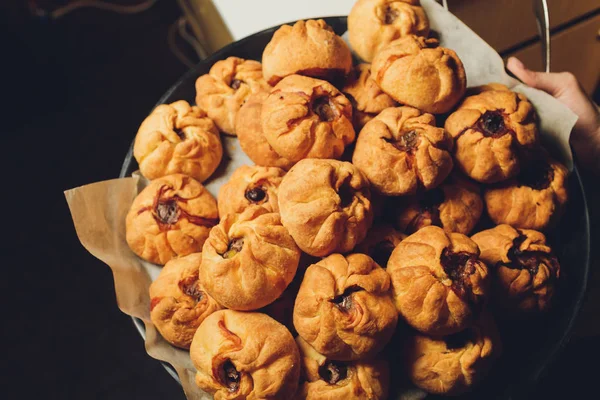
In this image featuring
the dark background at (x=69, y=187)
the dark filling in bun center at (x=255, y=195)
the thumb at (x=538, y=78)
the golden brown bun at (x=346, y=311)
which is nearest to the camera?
the golden brown bun at (x=346, y=311)

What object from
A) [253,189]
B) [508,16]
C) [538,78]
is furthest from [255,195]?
[508,16]

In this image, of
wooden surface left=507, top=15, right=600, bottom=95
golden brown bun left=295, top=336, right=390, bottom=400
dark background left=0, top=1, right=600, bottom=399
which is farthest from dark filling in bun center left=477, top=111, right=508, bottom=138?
wooden surface left=507, top=15, right=600, bottom=95

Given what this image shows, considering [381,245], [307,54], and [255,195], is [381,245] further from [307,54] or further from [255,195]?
[307,54]

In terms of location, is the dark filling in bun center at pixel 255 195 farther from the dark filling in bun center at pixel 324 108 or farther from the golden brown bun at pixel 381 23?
the golden brown bun at pixel 381 23

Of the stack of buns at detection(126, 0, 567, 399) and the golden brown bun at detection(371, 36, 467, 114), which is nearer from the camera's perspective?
the stack of buns at detection(126, 0, 567, 399)

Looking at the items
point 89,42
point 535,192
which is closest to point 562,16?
point 535,192

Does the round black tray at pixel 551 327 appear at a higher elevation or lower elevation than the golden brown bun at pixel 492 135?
lower

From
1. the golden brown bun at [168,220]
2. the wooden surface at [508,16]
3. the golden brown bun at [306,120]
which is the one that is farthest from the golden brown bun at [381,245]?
the wooden surface at [508,16]

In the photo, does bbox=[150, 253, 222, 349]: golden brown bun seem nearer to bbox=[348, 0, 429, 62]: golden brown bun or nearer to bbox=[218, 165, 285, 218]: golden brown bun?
bbox=[218, 165, 285, 218]: golden brown bun
